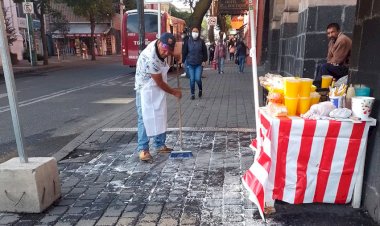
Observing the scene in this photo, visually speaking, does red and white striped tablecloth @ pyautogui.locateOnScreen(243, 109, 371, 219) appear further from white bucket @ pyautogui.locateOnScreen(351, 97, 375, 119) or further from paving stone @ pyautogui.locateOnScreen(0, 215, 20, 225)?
paving stone @ pyautogui.locateOnScreen(0, 215, 20, 225)

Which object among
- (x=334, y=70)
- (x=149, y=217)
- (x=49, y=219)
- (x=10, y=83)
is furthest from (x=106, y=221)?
(x=334, y=70)

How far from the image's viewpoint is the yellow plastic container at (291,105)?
3484 mm

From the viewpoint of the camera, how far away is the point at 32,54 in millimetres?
25391

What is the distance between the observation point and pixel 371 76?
11.1 feet

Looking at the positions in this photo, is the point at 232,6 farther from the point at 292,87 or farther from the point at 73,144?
the point at 292,87

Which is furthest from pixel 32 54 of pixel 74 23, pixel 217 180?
pixel 217 180

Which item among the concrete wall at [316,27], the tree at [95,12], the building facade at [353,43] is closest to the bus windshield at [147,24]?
the building facade at [353,43]

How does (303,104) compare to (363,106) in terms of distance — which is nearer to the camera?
(363,106)

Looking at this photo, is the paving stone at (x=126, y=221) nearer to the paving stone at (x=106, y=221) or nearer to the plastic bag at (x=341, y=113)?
the paving stone at (x=106, y=221)

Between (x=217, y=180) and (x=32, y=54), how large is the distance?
24645 millimetres

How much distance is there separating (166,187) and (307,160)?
1.59 m

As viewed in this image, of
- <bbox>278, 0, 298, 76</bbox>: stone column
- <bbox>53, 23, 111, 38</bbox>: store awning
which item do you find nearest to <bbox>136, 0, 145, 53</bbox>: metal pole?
<bbox>278, 0, 298, 76</bbox>: stone column

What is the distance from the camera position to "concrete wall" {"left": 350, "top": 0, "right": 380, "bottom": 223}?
3.21 meters

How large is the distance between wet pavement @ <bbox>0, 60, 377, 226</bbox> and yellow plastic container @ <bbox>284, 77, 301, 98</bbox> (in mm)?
1106
